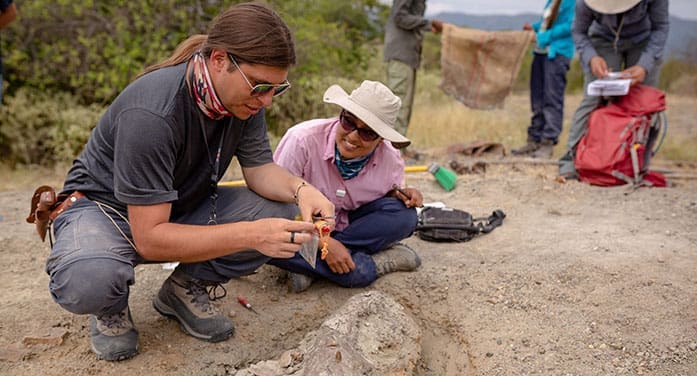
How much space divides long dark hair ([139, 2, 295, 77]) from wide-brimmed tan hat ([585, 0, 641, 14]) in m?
3.32

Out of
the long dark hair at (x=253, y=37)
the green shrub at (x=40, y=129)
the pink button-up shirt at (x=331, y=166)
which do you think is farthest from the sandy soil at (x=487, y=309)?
the green shrub at (x=40, y=129)

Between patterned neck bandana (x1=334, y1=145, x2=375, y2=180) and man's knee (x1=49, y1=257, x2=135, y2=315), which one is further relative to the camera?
patterned neck bandana (x1=334, y1=145, x2=375, y2=180)

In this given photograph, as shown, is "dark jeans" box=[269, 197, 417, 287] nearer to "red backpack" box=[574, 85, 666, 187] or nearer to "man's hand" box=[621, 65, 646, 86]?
"red backpack" box=[574, 85, 666, 187]

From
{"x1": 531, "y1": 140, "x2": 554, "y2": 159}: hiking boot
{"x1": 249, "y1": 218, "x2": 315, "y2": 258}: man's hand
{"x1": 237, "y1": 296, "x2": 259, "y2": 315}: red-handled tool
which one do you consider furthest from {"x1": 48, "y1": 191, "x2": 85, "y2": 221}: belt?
{"x1": 531, "y1": 140, "x2": 554, "y2": 159}: hiking boot

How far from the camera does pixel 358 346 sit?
2090 millimetres

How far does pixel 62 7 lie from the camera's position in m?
5.75

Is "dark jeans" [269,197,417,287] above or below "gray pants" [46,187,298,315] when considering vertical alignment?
below

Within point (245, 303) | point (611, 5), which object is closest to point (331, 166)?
point (245, 303)

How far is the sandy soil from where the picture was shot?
7.63 ft

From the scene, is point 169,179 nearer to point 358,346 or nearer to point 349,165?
point 358,346

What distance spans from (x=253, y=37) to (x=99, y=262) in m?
0.90

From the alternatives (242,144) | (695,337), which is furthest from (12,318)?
(695,337)

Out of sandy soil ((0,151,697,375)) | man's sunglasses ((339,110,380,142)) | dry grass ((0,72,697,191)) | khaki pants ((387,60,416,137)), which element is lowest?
dry grass ((0,72,697,191))

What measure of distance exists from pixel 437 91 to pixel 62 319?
25.9 ft
